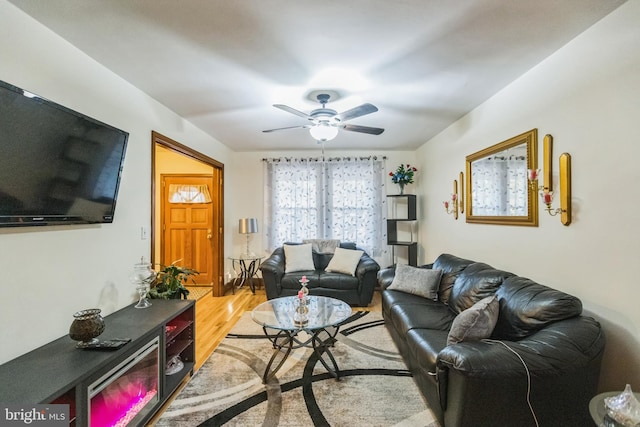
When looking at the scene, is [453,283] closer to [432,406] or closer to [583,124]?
[432,406]

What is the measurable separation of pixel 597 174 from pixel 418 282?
184 cm

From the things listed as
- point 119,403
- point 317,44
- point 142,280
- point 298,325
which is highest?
point 317,44

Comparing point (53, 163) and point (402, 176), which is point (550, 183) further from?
point (53, 163)

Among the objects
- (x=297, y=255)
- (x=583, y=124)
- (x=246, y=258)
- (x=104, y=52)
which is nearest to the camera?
(x=583, y=124)

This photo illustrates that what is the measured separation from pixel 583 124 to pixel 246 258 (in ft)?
14.6

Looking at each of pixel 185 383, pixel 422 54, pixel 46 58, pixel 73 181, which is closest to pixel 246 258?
pixel 185 383

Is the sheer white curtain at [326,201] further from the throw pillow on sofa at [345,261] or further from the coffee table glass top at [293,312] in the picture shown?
the coffee table glass top at [293,312]

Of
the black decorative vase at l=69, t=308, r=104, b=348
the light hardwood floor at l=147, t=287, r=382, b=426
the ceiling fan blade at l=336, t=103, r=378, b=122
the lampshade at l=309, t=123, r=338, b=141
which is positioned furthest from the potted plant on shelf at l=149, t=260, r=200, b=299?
the ceiling fan blade at l=336, t=103, r=378, b=122

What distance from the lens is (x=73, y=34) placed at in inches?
73.8

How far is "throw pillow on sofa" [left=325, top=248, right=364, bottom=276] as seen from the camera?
4438 millimetres

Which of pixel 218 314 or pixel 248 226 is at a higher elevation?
pixel 248 226

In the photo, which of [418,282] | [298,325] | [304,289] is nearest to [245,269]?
[304,289]

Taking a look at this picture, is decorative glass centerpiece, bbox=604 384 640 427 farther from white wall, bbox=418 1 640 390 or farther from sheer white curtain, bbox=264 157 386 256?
sheer white curtain, bbox=264 157 386 256

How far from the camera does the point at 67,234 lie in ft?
6.41
